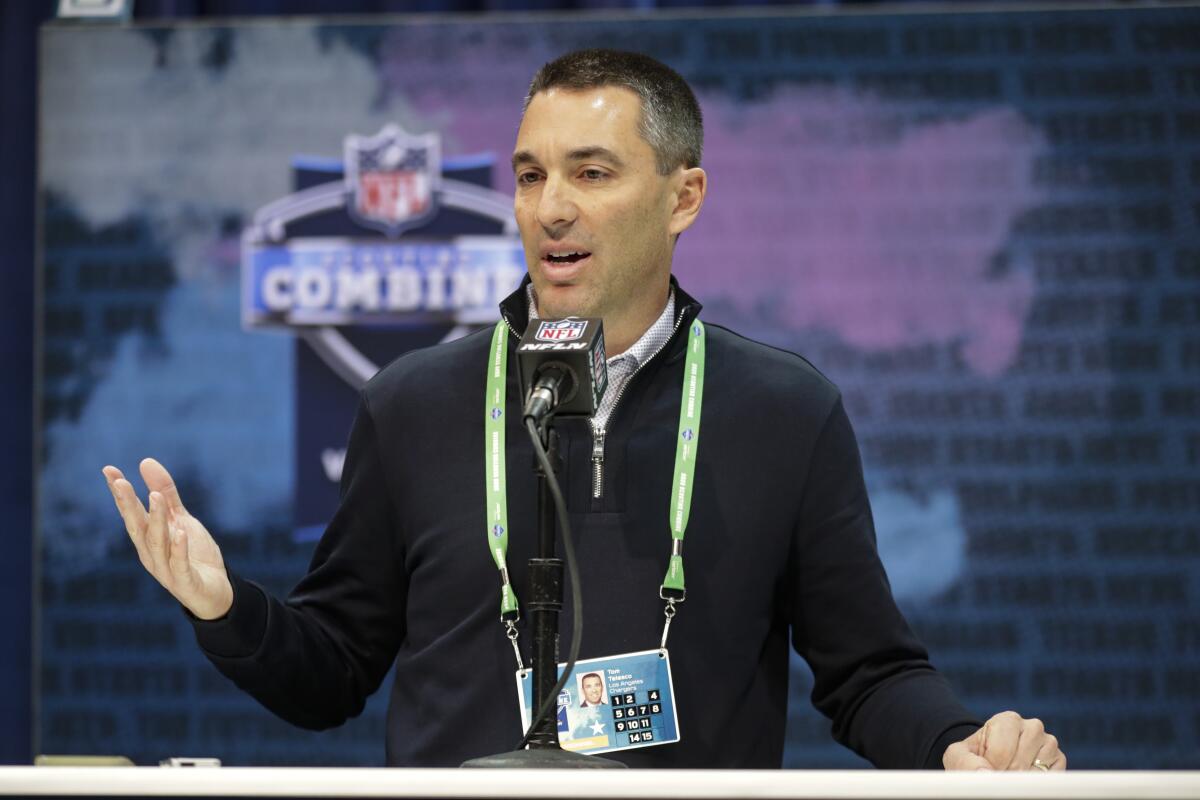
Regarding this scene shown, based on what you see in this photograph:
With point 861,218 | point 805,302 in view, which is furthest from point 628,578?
point 861,218

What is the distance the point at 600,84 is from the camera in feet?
5.88

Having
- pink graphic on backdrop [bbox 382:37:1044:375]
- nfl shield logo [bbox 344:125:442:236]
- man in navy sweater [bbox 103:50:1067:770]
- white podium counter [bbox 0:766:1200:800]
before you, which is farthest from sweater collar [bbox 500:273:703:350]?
nfl shield logo [bbox 344:125:442:236]

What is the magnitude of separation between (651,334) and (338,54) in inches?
59.1

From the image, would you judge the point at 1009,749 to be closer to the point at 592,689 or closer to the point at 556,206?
the point at 592,689

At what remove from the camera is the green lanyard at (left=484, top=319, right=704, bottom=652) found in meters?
1.65

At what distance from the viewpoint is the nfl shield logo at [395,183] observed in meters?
3.01

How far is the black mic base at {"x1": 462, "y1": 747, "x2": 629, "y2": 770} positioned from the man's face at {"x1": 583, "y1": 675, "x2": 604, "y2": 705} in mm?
408

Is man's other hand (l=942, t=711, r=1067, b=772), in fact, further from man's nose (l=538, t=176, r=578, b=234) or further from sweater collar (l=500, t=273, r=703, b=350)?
man's nose (l=538, t=176, r=578, b=234)

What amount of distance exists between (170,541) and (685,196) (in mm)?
848

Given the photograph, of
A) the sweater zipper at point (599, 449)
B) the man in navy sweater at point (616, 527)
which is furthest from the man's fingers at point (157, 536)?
the sweater zipper at point (599, 449)

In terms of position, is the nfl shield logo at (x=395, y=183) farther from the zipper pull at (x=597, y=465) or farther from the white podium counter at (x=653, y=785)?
the white podium counter at (x=653, y=785)

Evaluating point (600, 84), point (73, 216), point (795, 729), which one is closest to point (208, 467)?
point (73, 216)

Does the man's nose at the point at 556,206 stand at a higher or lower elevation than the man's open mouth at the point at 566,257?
higher

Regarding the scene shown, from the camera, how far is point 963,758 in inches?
55.2
